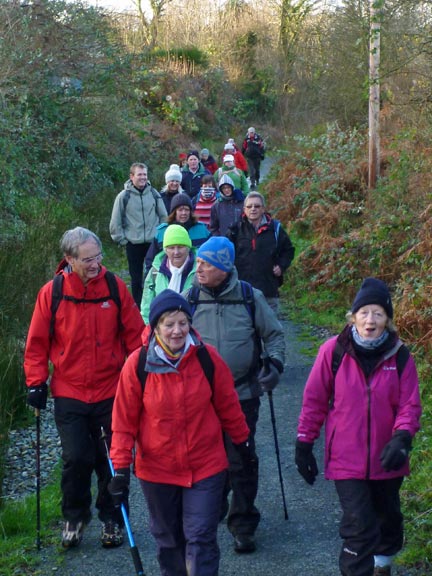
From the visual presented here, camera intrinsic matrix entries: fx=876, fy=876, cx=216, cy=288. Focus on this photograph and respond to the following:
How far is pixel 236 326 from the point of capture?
5.49 metres

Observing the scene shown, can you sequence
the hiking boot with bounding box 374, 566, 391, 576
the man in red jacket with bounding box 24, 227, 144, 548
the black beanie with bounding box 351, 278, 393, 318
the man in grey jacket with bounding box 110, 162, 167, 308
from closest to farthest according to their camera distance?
the black beanie with bounding box 351, 278, 393, 318, the hiking boot with bounding box 374, 566, 391, 576, the man in red jacket with bounding box 24, 227, 144, 548, the man in grey jacket with bounding box 110, 162, 167, 308

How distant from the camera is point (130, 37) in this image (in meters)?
41.8

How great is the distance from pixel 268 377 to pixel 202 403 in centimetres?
106

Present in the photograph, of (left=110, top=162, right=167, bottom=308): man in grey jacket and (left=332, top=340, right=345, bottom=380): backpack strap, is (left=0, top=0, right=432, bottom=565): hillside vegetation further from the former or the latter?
(left=332, top=340, right=345, bottom=380): backpack strap

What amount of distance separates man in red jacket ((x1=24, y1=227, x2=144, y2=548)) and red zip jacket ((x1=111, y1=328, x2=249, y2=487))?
1.13 meters

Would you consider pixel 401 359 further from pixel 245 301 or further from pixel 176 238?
pixel 176 238

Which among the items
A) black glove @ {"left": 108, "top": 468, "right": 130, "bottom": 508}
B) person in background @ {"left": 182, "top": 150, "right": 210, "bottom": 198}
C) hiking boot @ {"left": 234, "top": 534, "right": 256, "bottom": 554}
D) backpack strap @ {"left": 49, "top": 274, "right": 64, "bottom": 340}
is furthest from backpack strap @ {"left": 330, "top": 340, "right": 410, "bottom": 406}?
person in background @ {"left": 182, "top": 150, "right": 210, "bottom": 198}

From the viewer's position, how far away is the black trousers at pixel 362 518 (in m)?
4.49

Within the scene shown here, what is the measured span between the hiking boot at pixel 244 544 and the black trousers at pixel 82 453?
826 mm

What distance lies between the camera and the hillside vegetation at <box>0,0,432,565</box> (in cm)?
977

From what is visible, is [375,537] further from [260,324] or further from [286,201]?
[286,201]

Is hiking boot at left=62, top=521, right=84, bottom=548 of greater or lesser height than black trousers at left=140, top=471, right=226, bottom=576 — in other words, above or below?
below

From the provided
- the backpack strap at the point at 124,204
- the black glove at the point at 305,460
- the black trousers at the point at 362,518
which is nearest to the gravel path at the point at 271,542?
the black trousers at the point at 362,518

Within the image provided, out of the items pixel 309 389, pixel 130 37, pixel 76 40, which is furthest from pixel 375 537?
pixel 130 37
